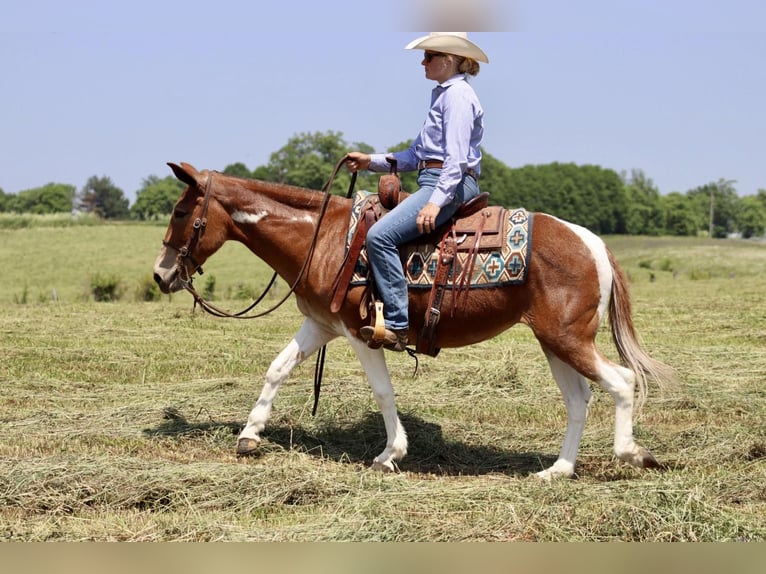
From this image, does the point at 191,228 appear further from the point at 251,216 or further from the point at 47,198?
the point at 47,198

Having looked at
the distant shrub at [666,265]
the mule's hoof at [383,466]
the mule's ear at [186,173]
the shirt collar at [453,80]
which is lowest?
the mule's hoof at [383,466]

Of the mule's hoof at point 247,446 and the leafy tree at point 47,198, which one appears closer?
the mule's hoof at point 247,446

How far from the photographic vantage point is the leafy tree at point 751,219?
14938 centimetres

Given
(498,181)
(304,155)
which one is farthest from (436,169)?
(498,181)

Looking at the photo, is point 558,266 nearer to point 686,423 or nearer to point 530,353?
point 686,423

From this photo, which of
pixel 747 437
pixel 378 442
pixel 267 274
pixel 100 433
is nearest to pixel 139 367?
pixel 100 433

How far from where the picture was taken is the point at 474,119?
657cm

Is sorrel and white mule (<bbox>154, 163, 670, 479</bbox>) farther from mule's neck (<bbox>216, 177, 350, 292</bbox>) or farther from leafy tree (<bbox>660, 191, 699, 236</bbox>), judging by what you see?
leafy tree (<bbox>660, 191, 699, 236</bbox>)

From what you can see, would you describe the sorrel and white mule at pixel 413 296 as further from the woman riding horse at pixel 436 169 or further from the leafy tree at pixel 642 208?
the leafy tree at pixel 642 208

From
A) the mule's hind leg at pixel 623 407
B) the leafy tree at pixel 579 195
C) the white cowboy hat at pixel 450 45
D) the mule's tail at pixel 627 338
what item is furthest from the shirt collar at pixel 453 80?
the leafy tree at pixel 579 195

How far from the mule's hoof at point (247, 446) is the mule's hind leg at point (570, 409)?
2171mm

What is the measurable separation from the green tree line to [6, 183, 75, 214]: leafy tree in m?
0.15

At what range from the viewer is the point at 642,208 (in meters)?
127

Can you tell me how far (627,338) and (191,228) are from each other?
3402 millimetres
